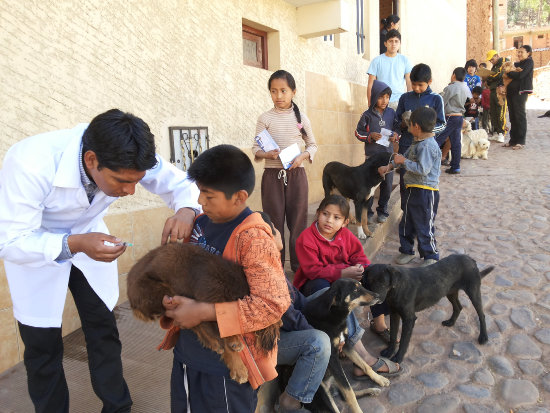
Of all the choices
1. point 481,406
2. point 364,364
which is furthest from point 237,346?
point 481,406

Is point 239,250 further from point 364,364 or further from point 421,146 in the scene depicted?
point 421,146

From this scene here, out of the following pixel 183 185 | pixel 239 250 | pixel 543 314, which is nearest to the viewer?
pixel 239 250

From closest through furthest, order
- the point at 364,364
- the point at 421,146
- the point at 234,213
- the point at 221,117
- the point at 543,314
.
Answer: the point at 234,213 < the point at 364,364 < the point at 543,314 < the point at 421,146 < the point at 221,117

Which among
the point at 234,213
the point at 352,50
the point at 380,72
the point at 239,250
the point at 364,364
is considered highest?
the point at 352,50

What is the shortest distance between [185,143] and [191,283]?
10.2 feet

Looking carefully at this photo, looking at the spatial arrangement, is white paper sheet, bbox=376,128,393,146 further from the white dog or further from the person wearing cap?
the person wearing cap

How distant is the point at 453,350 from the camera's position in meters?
3.50

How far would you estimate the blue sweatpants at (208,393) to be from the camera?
1782 mm

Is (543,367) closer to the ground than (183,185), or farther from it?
closer to the ground

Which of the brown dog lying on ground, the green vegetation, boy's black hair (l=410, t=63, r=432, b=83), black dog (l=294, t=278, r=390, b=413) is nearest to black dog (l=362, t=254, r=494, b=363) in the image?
black dog (l=294, t=278, r=390, b=413)

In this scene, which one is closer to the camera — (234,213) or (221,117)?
(234,213)

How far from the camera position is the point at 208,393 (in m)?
1.80

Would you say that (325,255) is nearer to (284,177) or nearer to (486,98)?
(284,177)

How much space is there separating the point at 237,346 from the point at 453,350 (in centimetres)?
255
